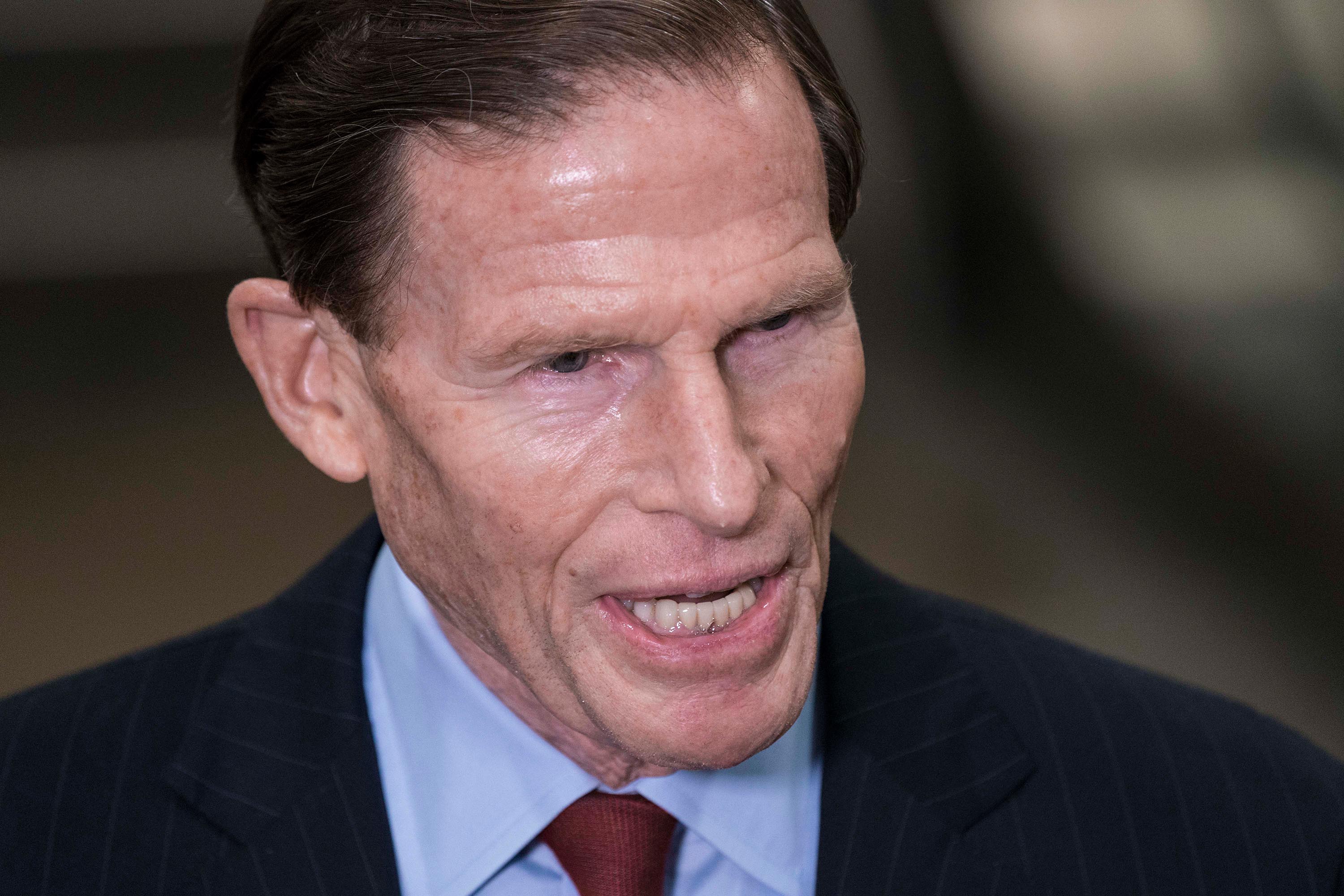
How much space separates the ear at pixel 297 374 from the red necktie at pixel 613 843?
491 millimetres

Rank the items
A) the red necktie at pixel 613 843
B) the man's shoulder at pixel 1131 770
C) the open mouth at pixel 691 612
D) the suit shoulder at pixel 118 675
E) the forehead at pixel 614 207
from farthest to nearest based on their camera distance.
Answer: the suit shoulder at pixel 118 675 < the man's shoulder at pixel 1131 770 < the red necktie at pixel 613 843 < the open mouth at pixel 691 612 < the forehead at pixel 614 207

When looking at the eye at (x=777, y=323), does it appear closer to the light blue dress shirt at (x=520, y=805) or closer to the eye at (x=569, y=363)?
the eye at (x=569, y=363)

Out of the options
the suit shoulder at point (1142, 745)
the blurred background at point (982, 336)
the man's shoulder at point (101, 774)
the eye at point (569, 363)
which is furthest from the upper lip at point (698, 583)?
the blurred background at point (982, 336)

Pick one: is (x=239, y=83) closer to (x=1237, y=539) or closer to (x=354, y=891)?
(x=354, y=891)

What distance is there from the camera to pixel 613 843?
1737 mm

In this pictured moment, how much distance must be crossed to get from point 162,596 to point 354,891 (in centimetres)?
381

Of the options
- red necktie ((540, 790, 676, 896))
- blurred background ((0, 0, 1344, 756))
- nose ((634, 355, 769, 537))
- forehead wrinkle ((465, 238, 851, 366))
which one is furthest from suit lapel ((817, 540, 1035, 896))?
blurred background ((0, 0, 1344, 756))

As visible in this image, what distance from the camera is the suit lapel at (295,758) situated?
5.64 ft

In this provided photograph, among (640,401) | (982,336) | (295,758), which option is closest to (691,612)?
(640,401)

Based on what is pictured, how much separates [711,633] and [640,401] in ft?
0.86

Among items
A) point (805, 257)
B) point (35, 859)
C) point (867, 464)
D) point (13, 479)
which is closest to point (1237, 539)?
point (867, 464)

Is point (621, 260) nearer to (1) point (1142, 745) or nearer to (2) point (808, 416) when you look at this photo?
(2) point (808, 416)

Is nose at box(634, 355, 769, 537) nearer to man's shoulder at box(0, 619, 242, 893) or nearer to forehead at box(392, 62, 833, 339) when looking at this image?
forehead at box(392, 62, 833, 339)

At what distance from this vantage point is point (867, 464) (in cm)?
597
